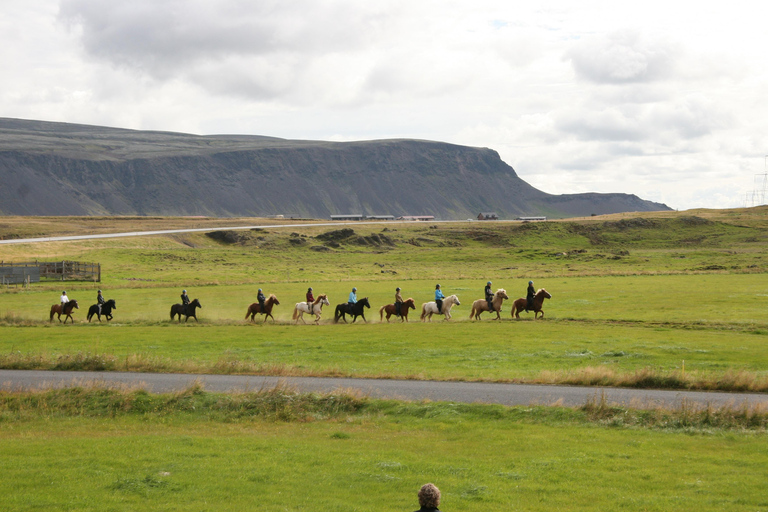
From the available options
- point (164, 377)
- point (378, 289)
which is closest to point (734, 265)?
point (378, 289)

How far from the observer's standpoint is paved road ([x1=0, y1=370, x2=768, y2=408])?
20797 mm

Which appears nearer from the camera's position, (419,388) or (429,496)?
(429,496)

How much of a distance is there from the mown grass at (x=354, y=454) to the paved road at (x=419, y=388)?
5.22 feet

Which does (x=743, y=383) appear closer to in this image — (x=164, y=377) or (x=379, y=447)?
(x=379, y=447)

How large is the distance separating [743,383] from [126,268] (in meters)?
76.9

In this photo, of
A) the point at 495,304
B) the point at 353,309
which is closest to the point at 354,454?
the point at 353,309

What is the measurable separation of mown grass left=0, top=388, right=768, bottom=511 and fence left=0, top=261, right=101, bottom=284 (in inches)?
2146

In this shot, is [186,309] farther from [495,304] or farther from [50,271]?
[50,271]

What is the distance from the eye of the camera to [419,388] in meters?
23.4

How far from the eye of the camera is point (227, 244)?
427 ft

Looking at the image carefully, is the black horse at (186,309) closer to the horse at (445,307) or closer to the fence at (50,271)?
the horse at (445,307)

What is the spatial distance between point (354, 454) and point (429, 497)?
8429mm

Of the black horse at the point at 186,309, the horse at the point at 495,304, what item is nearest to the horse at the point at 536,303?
the horse at the point at 495,304

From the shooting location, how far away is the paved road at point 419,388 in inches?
819
